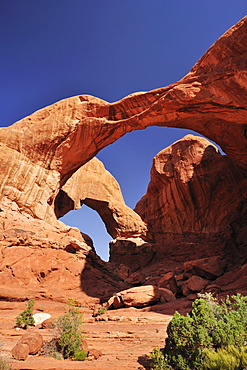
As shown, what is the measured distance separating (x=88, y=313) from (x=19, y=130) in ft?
58.3

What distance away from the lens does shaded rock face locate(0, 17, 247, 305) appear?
1734cm

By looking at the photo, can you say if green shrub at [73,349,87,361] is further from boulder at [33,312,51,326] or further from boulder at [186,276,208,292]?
boulder at [186,276,208,292]

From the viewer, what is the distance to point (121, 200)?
39.2 m

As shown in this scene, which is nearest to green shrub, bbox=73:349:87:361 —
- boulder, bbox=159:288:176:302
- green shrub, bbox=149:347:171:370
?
green shrub, bbox=149:347:171:370

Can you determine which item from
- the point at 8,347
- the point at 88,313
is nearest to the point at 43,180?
the point at 88,313

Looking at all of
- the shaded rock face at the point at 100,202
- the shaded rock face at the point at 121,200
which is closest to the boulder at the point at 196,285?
the shaded rock face at the point at 121,200

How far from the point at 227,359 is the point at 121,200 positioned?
1345 inches

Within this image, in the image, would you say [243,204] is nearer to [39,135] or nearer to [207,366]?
[39,135]

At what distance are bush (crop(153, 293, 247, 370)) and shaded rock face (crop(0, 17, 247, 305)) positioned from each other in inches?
347

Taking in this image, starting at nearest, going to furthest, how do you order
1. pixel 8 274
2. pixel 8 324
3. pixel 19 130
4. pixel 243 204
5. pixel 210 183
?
pixel 8 324, pixel 8 274, pixel 19 130, pixel 243 204, pixel 210 183

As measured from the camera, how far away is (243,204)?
3041 centimetres

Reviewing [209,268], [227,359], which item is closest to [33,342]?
[227,359]

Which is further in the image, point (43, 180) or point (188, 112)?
point (43, 180)

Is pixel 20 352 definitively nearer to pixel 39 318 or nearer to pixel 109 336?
pixel 109 336
